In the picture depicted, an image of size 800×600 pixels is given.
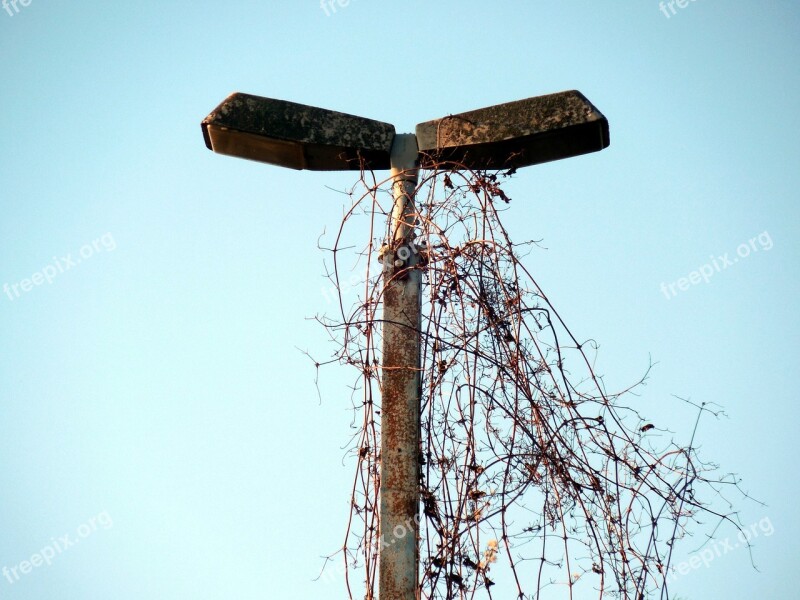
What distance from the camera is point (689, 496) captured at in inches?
83.7

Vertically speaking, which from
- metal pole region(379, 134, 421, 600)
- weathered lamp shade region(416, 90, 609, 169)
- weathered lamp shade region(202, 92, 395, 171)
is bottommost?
Result: metal pole region(379, 134, 421, 600)

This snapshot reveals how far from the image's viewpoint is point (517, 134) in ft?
7.00

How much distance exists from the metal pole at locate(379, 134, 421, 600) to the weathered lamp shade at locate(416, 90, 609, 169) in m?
0.08

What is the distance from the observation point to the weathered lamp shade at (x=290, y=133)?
2.14 m

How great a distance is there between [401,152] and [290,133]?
0.99ft

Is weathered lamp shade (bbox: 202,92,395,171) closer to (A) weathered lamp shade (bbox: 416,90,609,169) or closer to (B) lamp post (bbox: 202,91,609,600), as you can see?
(B) lamp post (bbox: 202,91,609,600)

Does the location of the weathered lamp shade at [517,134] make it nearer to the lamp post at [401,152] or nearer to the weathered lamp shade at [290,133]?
the lamp post at [401,152]

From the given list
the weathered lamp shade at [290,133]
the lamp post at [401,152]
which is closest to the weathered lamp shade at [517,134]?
the lamp post at [401,152]

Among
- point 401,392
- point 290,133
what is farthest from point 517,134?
point 401,392

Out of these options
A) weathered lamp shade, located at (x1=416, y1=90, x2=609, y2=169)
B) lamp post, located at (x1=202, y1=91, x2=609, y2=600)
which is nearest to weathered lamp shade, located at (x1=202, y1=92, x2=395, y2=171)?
lamp post, located at (x1=202, y1=91, x2=609, y2=600)

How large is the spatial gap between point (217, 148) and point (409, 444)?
92 centimetres

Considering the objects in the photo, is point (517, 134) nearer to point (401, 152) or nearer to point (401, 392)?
point (401, 152)

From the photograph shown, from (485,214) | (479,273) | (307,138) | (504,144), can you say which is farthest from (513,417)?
(307,138)

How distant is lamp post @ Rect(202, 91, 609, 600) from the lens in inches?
80.7
